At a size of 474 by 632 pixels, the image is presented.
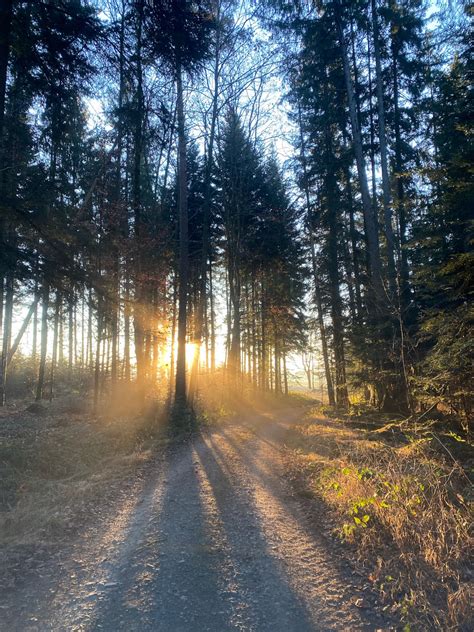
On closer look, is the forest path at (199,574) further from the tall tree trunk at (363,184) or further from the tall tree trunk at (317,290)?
the tall tree trunk at (317,290)

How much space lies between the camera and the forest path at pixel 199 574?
2926mm

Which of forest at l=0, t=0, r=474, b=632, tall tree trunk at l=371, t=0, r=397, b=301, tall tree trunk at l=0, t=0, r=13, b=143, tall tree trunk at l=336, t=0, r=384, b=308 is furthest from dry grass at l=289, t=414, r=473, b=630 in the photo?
tall tree trunk at l=371, t=0, r=397, b=301

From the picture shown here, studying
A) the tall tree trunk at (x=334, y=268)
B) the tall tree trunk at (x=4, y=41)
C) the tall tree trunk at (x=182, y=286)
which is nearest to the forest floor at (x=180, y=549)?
the tall tree trunk at (x=182, y=286)

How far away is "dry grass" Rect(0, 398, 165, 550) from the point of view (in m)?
4.79

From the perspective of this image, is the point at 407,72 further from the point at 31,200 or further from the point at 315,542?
the point at 315,542

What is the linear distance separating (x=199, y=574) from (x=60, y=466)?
512 centimetres

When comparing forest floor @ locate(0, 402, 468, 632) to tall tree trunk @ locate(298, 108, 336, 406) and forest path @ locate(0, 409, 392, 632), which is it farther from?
tall tree trunk @ locate(298, 108, 336, 406)

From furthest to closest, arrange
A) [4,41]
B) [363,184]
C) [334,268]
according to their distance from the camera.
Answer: [334,268] < [363,184] < [4,41]

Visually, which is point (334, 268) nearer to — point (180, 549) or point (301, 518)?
point (301, 518)

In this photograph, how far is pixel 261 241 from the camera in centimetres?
2089

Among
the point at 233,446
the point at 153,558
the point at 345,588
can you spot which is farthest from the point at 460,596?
the point at 233,446

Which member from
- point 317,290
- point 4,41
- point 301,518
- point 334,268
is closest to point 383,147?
point 334,268

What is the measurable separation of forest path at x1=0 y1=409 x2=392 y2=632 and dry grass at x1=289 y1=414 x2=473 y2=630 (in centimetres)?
31

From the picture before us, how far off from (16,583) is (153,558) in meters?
1.29
